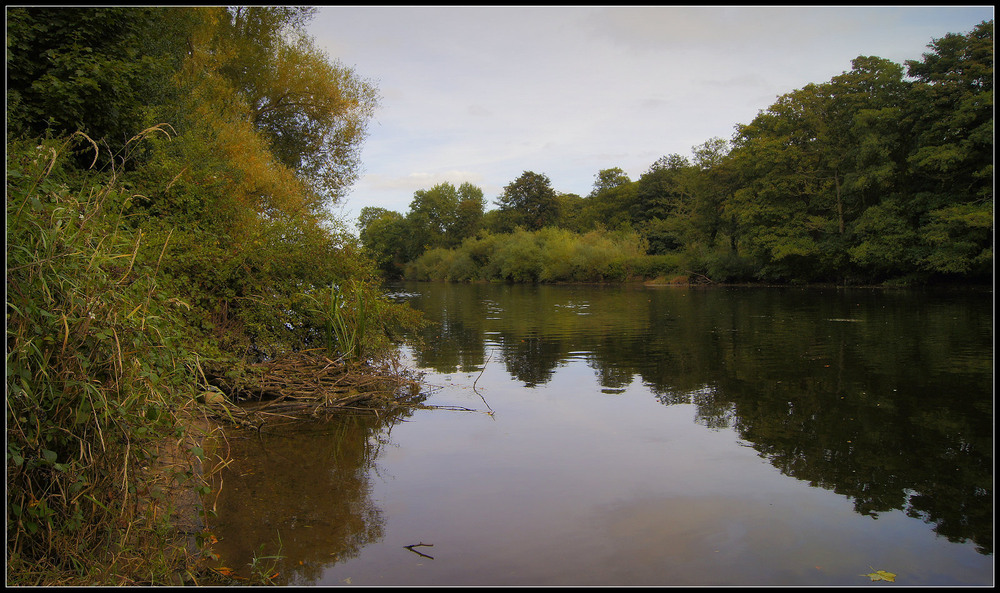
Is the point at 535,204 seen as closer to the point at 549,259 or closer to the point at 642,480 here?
the point at 549,259

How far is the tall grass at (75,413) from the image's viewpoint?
10.5ft

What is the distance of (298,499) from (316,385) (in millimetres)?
3542

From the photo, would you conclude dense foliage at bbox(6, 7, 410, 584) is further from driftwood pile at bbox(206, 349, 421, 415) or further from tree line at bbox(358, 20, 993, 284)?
tree line at bbox(358, 20, 993, 284)

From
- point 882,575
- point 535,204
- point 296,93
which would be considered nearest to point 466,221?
point 535,204

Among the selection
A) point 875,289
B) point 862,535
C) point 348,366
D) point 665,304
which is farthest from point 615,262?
point 862,535

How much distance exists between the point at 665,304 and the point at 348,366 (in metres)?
21.3

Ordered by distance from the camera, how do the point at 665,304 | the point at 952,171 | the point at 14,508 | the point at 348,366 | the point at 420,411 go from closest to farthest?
the point at 14,508 → the point at 420,411 → the point at 348,366 → the point at 665,304 → the point at 952,171

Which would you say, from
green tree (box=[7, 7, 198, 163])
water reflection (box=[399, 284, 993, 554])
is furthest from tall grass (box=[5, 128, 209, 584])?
green tree (box=[7, 7, 198, 163])

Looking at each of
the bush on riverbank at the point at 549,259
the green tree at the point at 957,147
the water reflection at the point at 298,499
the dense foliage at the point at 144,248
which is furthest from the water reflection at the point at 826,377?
the bush on riverbank at the point at 549,259

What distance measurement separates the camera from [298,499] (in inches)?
210

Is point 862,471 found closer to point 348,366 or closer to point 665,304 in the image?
point 348,366

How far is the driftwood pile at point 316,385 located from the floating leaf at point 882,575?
622cm

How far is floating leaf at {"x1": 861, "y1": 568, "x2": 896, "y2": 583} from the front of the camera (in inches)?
157

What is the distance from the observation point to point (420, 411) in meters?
8.66
